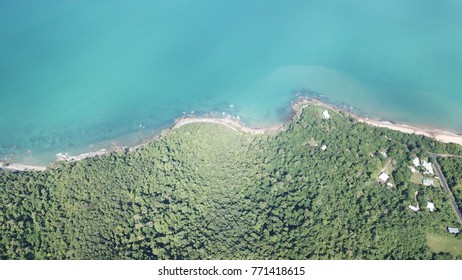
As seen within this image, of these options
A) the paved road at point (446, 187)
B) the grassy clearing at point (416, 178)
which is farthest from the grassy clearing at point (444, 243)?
the grassy clearing at point (416, 178)

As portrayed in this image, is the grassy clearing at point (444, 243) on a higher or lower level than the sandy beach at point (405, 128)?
lower

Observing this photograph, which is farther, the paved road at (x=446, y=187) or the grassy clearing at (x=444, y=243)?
the paved road at (x=446, y=187)

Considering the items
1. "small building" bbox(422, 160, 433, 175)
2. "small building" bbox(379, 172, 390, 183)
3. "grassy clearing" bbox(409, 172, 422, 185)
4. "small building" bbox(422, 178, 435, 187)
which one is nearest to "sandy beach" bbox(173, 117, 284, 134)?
"small building" bbox(379, 172, 390, 183)

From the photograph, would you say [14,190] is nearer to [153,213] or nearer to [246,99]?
[153,213]

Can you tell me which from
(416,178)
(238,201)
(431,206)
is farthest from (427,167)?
(238,201)

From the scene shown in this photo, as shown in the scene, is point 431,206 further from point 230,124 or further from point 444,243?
point 230,124

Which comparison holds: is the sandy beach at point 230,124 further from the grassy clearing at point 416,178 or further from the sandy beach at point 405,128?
the grassy clearing at point 416,178
